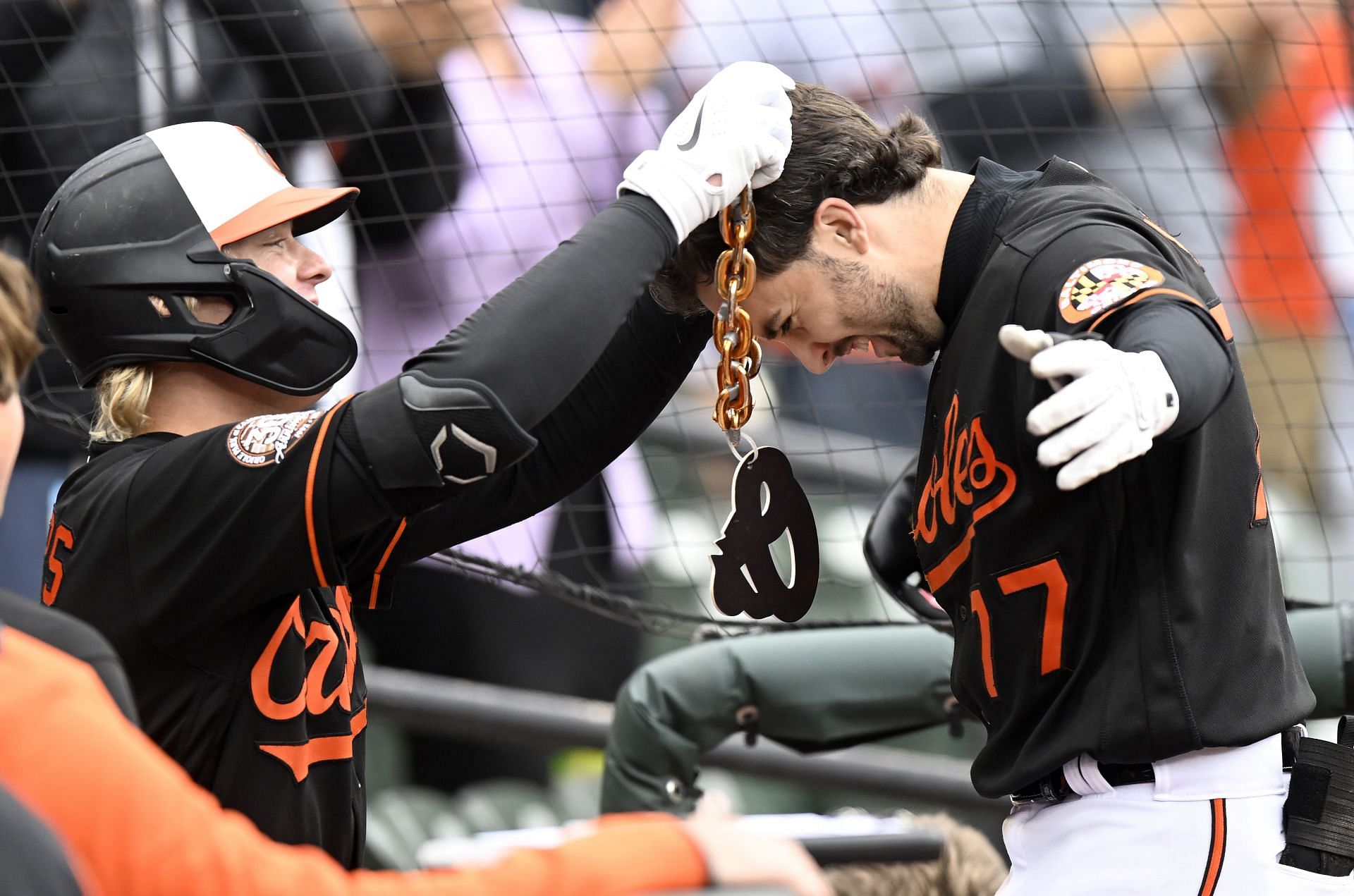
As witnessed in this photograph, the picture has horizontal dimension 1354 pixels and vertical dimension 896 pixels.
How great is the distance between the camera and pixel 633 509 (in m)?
3.31

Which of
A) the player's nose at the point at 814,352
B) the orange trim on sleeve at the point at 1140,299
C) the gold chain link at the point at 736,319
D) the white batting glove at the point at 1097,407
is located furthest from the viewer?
the player's nose at the point at 814,352

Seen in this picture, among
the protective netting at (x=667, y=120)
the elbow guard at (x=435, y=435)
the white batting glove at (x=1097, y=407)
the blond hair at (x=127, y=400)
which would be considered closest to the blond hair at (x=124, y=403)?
the blond hair at (x=127, y=400)

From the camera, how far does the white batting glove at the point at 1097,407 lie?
1.21m

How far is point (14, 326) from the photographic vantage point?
101cm

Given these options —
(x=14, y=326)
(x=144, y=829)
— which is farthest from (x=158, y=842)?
(x=14, y=326)

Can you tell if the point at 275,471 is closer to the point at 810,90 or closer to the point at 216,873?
the point at 216,873

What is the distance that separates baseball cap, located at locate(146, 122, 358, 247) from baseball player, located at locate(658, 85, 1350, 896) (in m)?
0.79

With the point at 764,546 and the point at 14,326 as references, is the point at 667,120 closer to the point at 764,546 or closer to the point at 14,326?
the point at 764,546

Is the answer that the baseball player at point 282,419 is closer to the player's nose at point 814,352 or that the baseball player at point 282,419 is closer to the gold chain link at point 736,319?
the gold chain link at point 736,319

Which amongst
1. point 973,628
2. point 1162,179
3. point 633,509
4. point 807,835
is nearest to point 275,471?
point 807,835

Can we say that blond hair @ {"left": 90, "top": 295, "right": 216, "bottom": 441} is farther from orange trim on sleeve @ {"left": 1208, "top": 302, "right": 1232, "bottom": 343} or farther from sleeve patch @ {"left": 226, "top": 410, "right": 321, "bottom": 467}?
orange trim on sleeve @ {"left": 1208, "top": 302, "right": 1232, "bottom": 343}

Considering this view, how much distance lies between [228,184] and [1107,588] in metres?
1.11

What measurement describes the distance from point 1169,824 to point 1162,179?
2.22m

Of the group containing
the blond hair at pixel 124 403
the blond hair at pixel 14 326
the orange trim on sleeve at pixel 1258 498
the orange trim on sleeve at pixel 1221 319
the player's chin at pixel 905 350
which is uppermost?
the blond hair at pixel 14 326
